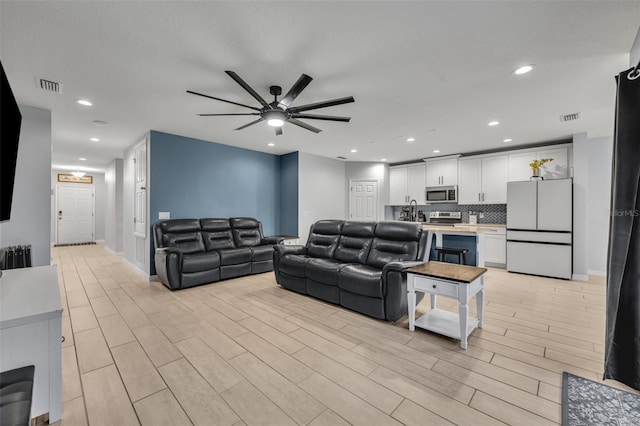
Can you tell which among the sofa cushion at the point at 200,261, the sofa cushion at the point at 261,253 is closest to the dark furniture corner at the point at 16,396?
the sofa cushion at the point at 200,261

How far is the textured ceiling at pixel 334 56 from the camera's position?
189 centimetres

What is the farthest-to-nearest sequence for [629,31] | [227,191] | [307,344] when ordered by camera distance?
[227,191] < [307,344] < [629,31]

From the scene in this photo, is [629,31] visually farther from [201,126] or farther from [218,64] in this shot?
[201,126]

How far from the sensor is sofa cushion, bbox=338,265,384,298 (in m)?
2.96

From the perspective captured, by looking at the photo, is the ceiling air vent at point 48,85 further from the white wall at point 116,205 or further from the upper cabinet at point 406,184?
the upper cabinet at point 406,184

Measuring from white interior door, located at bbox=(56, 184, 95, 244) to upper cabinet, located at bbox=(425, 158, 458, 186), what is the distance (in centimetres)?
1145

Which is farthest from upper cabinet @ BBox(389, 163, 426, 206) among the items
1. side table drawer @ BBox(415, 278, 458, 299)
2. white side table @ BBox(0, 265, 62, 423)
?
white side table @ BBox(0, 265, 62, 423)

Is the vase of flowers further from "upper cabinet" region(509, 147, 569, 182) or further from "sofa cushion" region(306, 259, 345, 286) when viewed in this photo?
"sofa cushion" region(306, 259, 345, 286)

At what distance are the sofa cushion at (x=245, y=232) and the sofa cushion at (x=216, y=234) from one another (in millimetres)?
106

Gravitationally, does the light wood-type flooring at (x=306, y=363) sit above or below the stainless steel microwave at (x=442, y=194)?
below

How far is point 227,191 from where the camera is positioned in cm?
583

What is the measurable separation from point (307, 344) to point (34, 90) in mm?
4188

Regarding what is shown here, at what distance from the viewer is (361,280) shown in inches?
122

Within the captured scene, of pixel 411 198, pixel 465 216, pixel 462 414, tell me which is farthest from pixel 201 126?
pixel 465 216
